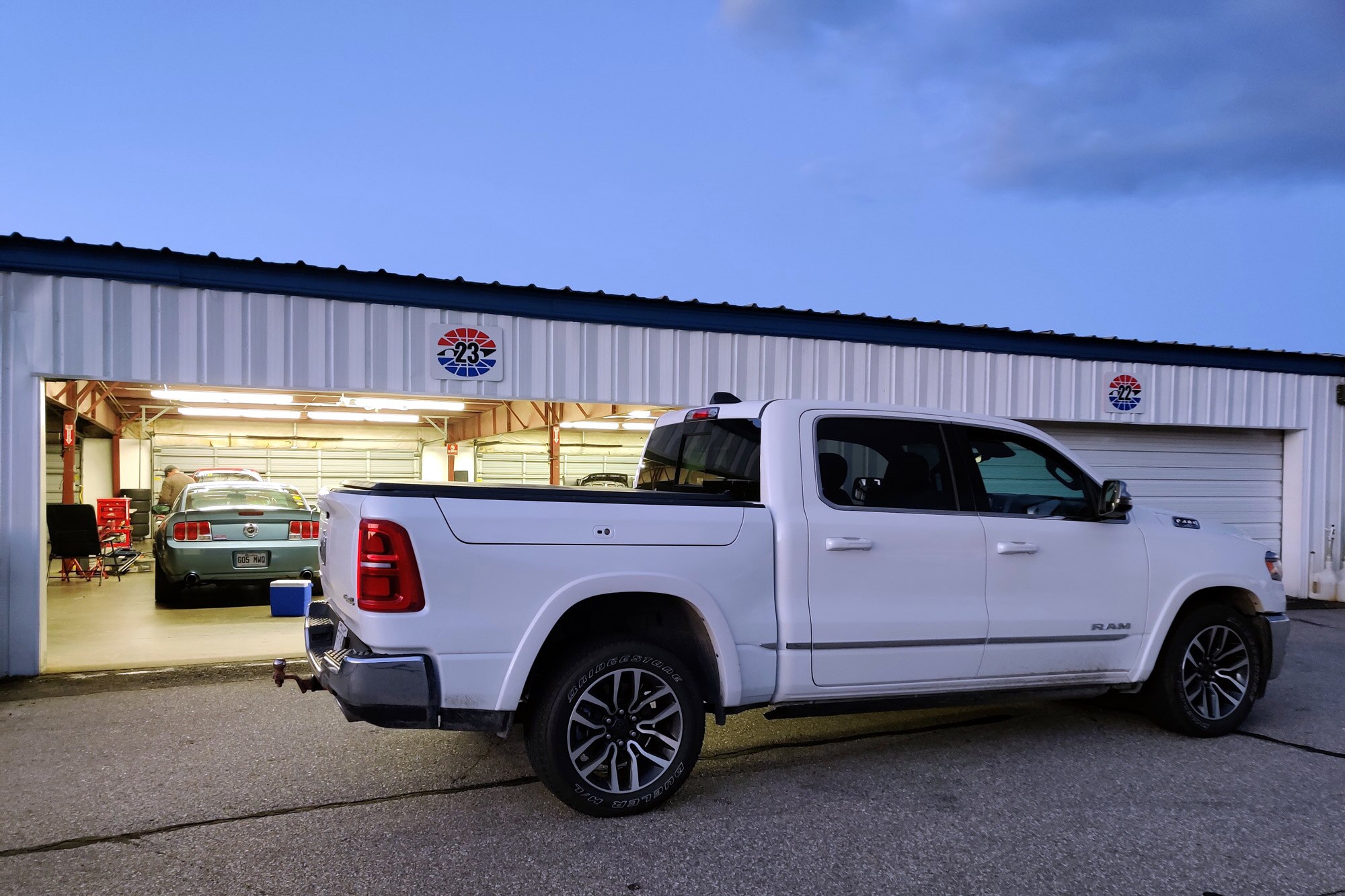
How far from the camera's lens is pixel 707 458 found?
4.82 metres

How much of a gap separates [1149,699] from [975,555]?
1.70 m

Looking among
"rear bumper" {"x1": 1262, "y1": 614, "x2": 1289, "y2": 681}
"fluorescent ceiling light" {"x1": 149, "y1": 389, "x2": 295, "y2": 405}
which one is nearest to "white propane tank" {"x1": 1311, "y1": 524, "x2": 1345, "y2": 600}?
"rear bumper" {"x1": 1262, "y1": 614, "x2": 1289, "y2": 681}

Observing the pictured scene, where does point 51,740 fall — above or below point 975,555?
below

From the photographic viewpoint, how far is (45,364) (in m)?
6.89

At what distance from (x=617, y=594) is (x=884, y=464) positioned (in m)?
1.59

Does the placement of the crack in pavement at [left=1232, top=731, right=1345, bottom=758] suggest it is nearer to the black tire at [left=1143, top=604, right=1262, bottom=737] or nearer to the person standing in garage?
the black tire at [left=1143, top=604, right=1262, bottom=737]

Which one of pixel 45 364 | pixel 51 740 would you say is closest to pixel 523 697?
pixel 51 740

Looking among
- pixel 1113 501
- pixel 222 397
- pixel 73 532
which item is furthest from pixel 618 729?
pixel 222 397

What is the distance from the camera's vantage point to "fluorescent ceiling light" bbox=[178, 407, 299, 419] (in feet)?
62.0

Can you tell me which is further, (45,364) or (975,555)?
(45,364)

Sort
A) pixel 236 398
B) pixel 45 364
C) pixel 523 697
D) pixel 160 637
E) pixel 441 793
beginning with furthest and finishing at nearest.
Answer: pixel 236 398
pixel 160 637
pixel 45 364
pixel 441 793
pixel 523 697

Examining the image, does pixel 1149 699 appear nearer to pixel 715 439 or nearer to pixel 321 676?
pixel 715 439

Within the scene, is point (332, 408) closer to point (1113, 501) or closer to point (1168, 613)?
point (1113, 501)

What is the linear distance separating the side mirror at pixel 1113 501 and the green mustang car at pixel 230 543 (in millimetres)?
8587
